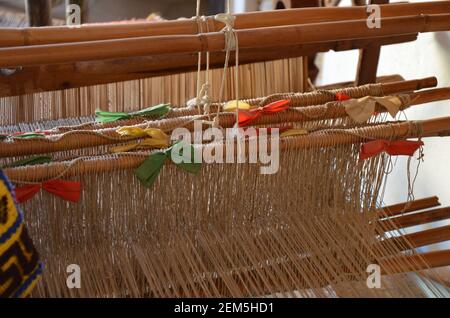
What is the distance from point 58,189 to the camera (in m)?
0.96

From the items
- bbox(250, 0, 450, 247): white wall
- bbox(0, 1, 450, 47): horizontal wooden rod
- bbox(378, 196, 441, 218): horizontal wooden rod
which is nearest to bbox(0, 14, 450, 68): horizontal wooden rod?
bbox(0, 1, 450, 47): horizontal wooden rod

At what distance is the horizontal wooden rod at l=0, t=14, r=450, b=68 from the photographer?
3.12 ft

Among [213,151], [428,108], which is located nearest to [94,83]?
[213,151]

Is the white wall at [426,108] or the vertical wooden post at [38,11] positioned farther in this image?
the vertical wooden post at [38,11]

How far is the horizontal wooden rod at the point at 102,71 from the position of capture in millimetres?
1517

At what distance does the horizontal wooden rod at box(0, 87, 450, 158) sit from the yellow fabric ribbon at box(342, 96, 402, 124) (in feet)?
0.05

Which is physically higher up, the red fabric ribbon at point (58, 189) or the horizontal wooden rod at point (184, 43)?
the horizontal wooden rod at point (184, 43)

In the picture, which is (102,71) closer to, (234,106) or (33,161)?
(234,106)

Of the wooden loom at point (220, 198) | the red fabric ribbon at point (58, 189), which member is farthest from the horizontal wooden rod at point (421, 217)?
the red fabric ribbon at point (58, 189)

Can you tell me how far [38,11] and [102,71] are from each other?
0.41 meters

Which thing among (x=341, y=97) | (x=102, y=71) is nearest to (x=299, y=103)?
(x=341, y=97)

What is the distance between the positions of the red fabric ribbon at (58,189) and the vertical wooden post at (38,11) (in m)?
0.99

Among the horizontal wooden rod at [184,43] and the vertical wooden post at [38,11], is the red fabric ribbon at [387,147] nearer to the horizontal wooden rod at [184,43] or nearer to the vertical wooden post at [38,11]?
the horizontal wooden rod at [184,43]

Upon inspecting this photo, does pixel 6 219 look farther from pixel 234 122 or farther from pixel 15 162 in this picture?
pixel 234 122
